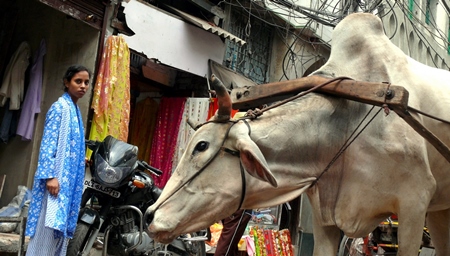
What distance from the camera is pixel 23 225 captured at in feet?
13.3

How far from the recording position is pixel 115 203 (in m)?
4.93

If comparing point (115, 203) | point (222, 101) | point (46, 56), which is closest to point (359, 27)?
point (222, 101)

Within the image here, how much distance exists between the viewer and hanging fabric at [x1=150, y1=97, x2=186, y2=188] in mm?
8328

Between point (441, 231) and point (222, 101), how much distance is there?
2.44 meters

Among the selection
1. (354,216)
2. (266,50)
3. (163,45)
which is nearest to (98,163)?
(354,216)

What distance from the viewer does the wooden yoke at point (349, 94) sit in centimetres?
295

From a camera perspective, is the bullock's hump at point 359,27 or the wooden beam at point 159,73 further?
the wooden beam at point 159,73

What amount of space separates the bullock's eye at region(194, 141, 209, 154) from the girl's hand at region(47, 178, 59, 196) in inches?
56.5

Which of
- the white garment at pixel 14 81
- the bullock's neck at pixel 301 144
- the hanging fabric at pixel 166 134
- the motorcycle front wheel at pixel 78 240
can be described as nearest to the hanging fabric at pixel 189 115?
the hanging fabric at pixel 166 134

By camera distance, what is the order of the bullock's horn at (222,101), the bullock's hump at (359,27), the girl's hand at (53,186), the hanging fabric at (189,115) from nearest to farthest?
1. the bullock's horn at (222,101)
2. the bullock's hump at (359,27)
3. the girl's hand at (53,186)
4. the hanging fabric at (189,115)

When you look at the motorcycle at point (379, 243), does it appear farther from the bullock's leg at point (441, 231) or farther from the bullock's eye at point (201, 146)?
the bullock's eye at point (201, 146)

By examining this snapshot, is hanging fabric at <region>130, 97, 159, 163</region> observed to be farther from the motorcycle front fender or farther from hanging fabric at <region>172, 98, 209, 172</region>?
the motorcycle front fender

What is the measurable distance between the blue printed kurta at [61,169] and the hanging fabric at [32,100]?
7.61 feet

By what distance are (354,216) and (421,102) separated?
946 mm
